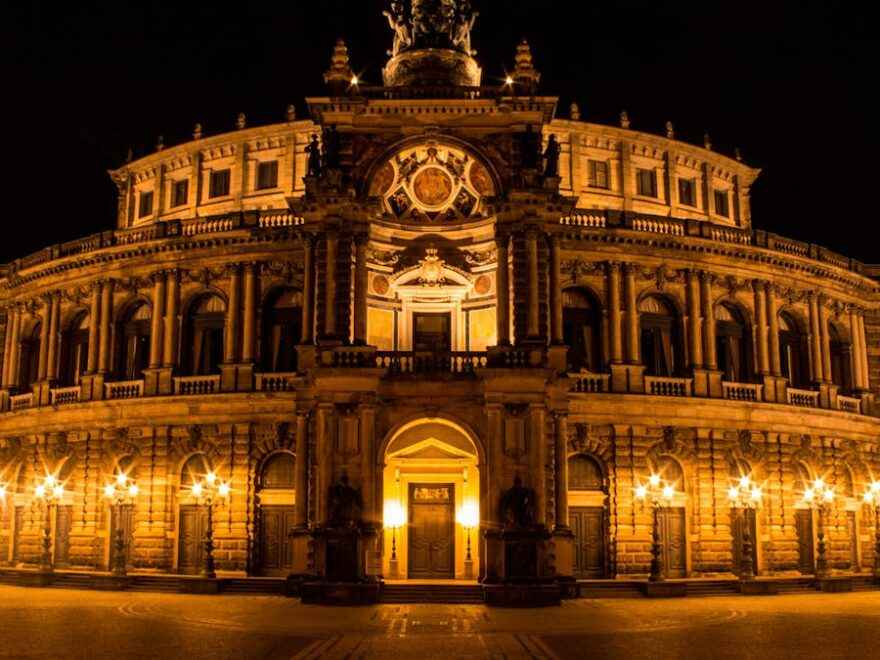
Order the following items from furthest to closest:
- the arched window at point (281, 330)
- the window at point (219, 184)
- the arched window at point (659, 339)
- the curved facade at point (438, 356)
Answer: the window at point (219, 184) < the arched window at point (659, 339) < the arched window at point (281, 330) < the curved facade at point (438, 356)

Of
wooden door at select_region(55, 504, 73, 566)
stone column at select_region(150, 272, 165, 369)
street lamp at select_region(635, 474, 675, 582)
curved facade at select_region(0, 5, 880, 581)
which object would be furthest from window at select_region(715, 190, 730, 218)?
wooden door at select_region(55, 504, 73, 566)

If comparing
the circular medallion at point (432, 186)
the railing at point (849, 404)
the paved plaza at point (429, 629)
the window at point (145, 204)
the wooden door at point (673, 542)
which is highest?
the window at point (145, 204)

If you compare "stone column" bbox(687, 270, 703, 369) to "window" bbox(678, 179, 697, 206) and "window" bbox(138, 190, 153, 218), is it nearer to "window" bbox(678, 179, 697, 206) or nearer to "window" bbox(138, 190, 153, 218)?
"window" bbox(678, 179, 697, 206)

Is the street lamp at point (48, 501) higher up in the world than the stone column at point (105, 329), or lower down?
lower down

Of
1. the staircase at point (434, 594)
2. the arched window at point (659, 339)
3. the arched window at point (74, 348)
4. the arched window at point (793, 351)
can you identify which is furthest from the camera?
the arched window at point (74, 348)

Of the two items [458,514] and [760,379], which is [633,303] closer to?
[760,379]

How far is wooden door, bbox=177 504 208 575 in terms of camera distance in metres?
43.4

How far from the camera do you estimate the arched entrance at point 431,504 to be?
1531 inches

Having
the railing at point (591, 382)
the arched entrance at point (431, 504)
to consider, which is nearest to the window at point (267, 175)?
the arched entrance at point (431, 504)

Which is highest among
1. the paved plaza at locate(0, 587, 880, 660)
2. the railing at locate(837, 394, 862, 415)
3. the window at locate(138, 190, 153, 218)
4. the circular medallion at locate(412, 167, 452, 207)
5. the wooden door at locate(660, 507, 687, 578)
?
the window at locate(138, 190, 153, 218)

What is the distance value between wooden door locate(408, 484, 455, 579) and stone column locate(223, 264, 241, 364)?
427 inches

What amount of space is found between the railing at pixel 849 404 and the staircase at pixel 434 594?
24.2 metres

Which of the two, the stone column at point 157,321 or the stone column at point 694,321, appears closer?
the stone column at point 694,321

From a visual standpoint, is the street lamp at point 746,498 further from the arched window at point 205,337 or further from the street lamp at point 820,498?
the arched window at point 205,337
